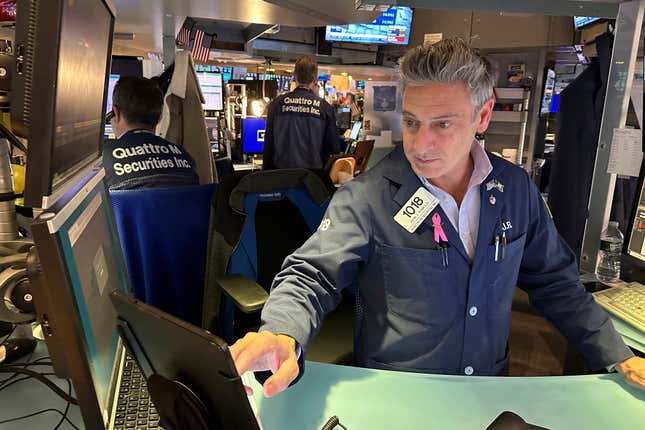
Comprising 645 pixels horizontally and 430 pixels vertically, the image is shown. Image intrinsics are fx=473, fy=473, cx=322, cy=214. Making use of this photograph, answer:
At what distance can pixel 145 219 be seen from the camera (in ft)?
6.03

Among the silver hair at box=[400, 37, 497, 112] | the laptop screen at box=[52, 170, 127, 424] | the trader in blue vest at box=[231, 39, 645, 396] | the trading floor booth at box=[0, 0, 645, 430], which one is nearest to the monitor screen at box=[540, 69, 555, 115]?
the trader in blue vest at box=[231, 39, 645, 396]

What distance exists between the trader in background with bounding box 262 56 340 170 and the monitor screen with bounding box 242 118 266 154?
860 mm

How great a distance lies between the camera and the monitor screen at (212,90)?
526cm

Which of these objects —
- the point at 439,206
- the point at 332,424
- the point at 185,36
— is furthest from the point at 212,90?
the point at 332,424

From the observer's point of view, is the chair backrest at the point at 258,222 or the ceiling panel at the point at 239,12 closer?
the chair backrest at the point at 258,222

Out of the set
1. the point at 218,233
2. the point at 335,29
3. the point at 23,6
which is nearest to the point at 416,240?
the point at 218,233

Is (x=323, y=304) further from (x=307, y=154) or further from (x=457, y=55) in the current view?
(x=307, y=154)

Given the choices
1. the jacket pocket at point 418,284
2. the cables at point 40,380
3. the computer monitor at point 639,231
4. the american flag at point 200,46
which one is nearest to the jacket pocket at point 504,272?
the jacket pocket at point 418,284

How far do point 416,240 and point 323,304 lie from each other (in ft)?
1.00

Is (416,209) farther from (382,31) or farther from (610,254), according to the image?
(382,31)

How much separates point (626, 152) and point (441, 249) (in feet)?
3.38

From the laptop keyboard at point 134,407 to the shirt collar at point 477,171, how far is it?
33.9 inches

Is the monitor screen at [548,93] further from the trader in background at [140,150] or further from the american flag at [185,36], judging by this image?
the trader in background at [140,150]

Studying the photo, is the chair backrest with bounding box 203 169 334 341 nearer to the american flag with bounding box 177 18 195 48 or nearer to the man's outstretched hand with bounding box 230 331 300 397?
the man's outstretched hand with bounding box 230 331 300 397
